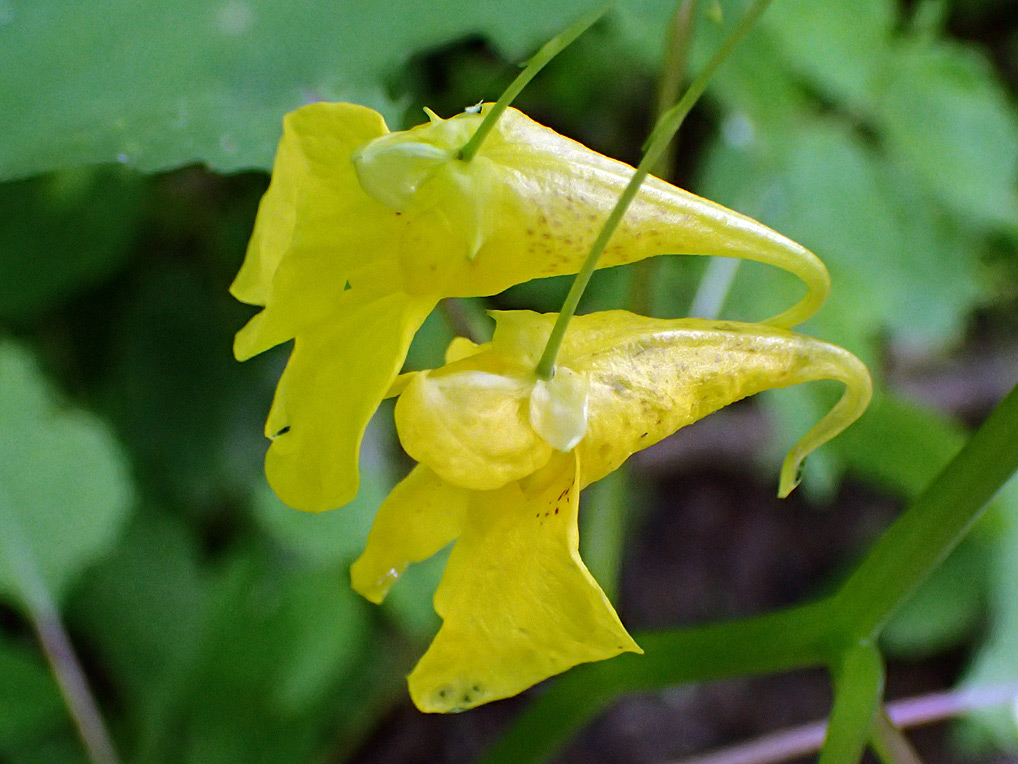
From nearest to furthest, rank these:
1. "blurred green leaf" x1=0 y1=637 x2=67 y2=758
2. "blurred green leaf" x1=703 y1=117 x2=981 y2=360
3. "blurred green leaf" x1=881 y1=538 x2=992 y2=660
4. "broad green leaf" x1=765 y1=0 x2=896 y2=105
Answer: "blurred green leaf" x1=0 y1=637 x2=67 y2=758, "broad green leaf" x1=765 y1=0 x2=896 y2=105, "blurred green leaf" x1=703 y1=117 x2=981 y2=360, "blurred green leaf" x1=881 y1=538 x2=992 y2=660

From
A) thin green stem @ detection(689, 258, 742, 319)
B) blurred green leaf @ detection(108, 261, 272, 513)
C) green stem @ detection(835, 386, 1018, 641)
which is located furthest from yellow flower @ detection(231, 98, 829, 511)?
blurred green leaf @ detection(108, 261, 272, 513)

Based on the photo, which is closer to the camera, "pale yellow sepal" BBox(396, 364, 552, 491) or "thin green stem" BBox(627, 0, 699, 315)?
"pale yellow sepal" BBox(396, 364, 552, 491)

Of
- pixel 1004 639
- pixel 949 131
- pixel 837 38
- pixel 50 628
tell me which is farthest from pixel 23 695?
pixel 949 131

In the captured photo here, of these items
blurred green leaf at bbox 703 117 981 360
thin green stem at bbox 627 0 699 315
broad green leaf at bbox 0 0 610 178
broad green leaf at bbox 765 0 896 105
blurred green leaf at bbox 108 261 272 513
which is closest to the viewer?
broad green leaf at bbox 0 0 610 178

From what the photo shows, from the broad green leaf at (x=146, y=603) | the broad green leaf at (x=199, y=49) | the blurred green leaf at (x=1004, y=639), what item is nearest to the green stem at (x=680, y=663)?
the broad green leaf at (x=199, y=49)

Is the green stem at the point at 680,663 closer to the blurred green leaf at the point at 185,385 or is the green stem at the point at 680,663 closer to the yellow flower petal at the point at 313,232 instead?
the yellow flower petal at the point at 313,232

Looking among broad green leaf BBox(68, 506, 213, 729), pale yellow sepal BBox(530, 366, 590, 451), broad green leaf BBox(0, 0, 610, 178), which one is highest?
broad green leaf BBox(0, 0, 610, 178)

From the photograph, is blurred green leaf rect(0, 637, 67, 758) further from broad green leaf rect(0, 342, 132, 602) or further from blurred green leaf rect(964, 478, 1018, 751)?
blurred green leaf rect(964, 478, 1018, 751)
